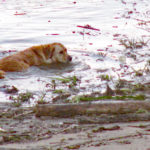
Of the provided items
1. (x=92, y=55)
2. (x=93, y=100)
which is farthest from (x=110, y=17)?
(x=93, y=100)

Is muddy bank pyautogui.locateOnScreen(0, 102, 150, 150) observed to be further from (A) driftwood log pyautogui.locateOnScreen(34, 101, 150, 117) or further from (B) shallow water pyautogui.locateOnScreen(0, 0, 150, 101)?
(B) shallow water pyautogui.locateOnScreen(0, 0, 150, 101)

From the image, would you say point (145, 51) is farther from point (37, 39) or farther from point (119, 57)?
point (37, 39)

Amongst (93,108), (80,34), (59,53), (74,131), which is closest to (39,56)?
(59,53)

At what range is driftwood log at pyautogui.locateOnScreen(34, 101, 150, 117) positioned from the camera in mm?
4617

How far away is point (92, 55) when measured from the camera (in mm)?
9328

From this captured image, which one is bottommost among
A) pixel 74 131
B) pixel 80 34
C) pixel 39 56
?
pixel 74 131

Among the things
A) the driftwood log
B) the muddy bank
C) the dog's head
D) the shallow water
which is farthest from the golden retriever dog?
the driftwood log

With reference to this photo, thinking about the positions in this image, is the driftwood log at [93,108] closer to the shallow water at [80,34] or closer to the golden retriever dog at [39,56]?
the shallow water at [80,34]

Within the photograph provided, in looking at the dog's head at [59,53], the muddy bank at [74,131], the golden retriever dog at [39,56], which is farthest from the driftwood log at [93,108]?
the dog's head at [59,53]

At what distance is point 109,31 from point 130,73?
4.29m

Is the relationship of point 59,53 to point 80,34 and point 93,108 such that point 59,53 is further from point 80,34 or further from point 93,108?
point 93,108

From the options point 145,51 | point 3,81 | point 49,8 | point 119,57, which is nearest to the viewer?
point 3,81

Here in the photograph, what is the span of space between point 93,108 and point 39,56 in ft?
15.2

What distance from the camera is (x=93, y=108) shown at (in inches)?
184
